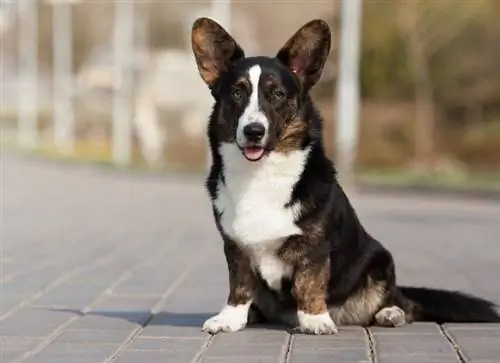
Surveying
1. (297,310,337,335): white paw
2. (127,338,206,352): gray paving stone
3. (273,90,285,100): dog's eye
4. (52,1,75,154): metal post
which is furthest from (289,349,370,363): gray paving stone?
(52,1,75,154): metal post

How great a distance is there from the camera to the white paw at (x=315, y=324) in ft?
20.1

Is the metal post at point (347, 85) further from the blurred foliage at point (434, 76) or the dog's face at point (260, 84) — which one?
the dog's face at point (260, 84)

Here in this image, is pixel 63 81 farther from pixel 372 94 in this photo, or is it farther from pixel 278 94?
pixel 278 94

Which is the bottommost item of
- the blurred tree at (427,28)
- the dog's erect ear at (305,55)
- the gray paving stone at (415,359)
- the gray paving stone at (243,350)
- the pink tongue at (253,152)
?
the gray paving stone at (243,350)

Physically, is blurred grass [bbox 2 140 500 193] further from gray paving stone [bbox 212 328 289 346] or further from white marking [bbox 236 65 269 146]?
white marking [bbox 236 65 269 146]

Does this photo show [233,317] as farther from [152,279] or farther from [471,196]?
[471,196]

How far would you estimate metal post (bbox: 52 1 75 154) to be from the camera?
189ft

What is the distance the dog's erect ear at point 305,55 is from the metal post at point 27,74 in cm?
5377

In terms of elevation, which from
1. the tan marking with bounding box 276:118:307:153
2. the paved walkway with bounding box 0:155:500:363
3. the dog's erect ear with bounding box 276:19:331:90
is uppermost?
the dog's erect ear with bounding box 276:19:331:90

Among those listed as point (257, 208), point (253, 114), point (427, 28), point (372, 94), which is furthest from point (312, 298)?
point (427, 28)

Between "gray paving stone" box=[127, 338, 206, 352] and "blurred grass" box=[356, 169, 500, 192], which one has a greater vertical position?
"gray paving stone" box=[127, 338, 206, 352]

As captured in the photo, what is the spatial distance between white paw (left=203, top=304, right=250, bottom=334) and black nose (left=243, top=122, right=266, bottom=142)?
983 millimetres

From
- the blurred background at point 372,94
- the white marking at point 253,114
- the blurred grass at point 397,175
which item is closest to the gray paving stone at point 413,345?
the white marking at point 253,114

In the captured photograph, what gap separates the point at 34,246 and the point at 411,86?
32.2 meters
